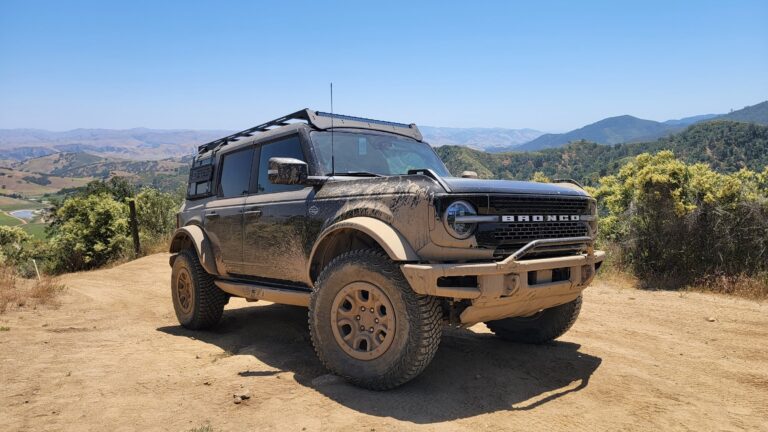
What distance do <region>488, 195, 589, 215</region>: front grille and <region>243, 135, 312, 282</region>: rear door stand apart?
5.59ft

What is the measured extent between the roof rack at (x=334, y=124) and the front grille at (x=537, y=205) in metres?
2.01

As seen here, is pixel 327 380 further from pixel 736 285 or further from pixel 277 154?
pixel 736 285

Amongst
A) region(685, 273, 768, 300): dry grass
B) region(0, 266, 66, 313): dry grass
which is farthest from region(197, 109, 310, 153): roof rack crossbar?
region(685, 273, 768, 300): dry grass

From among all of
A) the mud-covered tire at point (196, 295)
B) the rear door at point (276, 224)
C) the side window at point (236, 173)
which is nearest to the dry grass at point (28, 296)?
the mud-covered tire at point (196, 295)

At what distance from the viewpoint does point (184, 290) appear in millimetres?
6195

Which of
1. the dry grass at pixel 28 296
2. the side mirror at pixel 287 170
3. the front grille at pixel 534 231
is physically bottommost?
the dry grass at pixel 28 296

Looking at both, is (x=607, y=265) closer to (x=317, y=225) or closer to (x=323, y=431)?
(x=317, y=225)

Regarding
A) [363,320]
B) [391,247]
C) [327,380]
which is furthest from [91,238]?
[391,247]

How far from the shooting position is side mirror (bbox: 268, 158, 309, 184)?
4.07 metres

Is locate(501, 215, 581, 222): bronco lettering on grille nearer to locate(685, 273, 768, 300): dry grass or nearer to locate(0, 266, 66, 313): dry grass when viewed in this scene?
locate(685, 273, 768, 300): dry grass

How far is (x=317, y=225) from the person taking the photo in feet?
13.7

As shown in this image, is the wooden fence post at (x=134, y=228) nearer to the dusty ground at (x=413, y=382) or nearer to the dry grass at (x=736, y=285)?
the dusty ground at (x=413, y=382)

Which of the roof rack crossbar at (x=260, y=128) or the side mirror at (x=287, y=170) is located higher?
the roof rack crossbar at (x=260, y=128)

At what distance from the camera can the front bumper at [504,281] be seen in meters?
3.19
